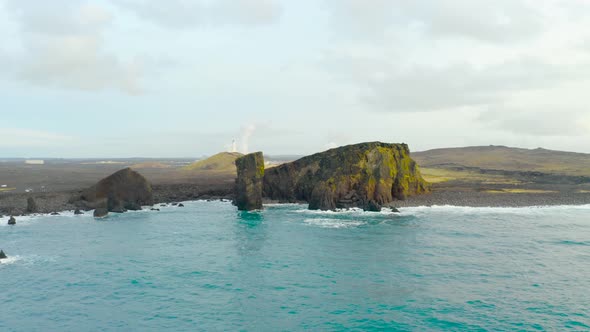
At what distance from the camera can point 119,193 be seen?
78875 mm

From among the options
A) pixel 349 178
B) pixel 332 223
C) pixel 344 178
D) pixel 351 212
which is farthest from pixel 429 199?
pixel 332 223

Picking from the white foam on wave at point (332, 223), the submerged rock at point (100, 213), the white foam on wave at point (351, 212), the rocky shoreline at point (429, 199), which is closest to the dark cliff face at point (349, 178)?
the white foam on wave at point (351, 212)

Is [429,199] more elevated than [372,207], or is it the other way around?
[429,199]

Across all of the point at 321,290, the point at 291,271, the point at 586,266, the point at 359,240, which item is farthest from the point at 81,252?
the point at 586,266

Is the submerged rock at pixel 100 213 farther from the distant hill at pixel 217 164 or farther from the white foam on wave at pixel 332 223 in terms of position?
the distant hill at pixel 217 164

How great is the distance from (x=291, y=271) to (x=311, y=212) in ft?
121

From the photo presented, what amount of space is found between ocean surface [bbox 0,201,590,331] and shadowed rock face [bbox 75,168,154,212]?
1476 centimetres

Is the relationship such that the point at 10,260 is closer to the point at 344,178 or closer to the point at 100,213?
the point at 100,213

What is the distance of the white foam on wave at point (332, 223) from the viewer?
5866 cm

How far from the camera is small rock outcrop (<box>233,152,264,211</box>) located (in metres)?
76.0

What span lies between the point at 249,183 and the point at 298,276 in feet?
147

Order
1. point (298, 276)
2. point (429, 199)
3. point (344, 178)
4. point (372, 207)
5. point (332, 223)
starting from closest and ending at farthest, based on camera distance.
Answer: point (298, 276) < point (332, 223) < point (372, 207) < point (344, 178) < point (429, 199)

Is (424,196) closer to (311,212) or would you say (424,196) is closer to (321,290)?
(311,212)

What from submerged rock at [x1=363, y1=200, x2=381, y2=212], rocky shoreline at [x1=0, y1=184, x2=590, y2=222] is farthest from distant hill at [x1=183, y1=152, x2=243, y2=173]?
submerged rock at [x1=363, y1=200, x2=381, y2=212]
